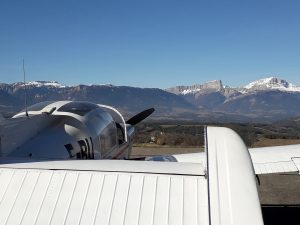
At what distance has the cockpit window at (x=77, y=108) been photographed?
7.31 m

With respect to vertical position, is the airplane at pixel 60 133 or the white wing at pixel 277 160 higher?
the airplane at pixel 60 133

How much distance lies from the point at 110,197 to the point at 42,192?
17.4 inches

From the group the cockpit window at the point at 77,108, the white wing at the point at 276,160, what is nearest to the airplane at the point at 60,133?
the cockpit window at the point at 77,108

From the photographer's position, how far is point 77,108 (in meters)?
7.68

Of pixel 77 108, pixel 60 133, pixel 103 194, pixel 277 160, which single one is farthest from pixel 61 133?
pixel 277 160

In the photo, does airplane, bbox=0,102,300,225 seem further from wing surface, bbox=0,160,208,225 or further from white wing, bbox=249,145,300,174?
white wing, bbox=249,145,300,174

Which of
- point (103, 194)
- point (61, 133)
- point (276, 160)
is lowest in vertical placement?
point (276, 160)

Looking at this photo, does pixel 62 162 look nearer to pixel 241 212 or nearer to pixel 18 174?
pixel 18 174

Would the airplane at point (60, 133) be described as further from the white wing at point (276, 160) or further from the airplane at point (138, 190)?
the white wing at point (276, 160)

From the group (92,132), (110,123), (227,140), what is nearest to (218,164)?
(227,140)

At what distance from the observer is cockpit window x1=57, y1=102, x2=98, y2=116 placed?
288 inches

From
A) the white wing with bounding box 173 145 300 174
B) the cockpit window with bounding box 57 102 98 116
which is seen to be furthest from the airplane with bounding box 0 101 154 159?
the white wing with bounding box 173 145 300 174

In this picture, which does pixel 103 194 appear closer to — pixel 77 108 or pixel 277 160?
pixel 77 108

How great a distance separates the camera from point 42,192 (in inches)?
107
